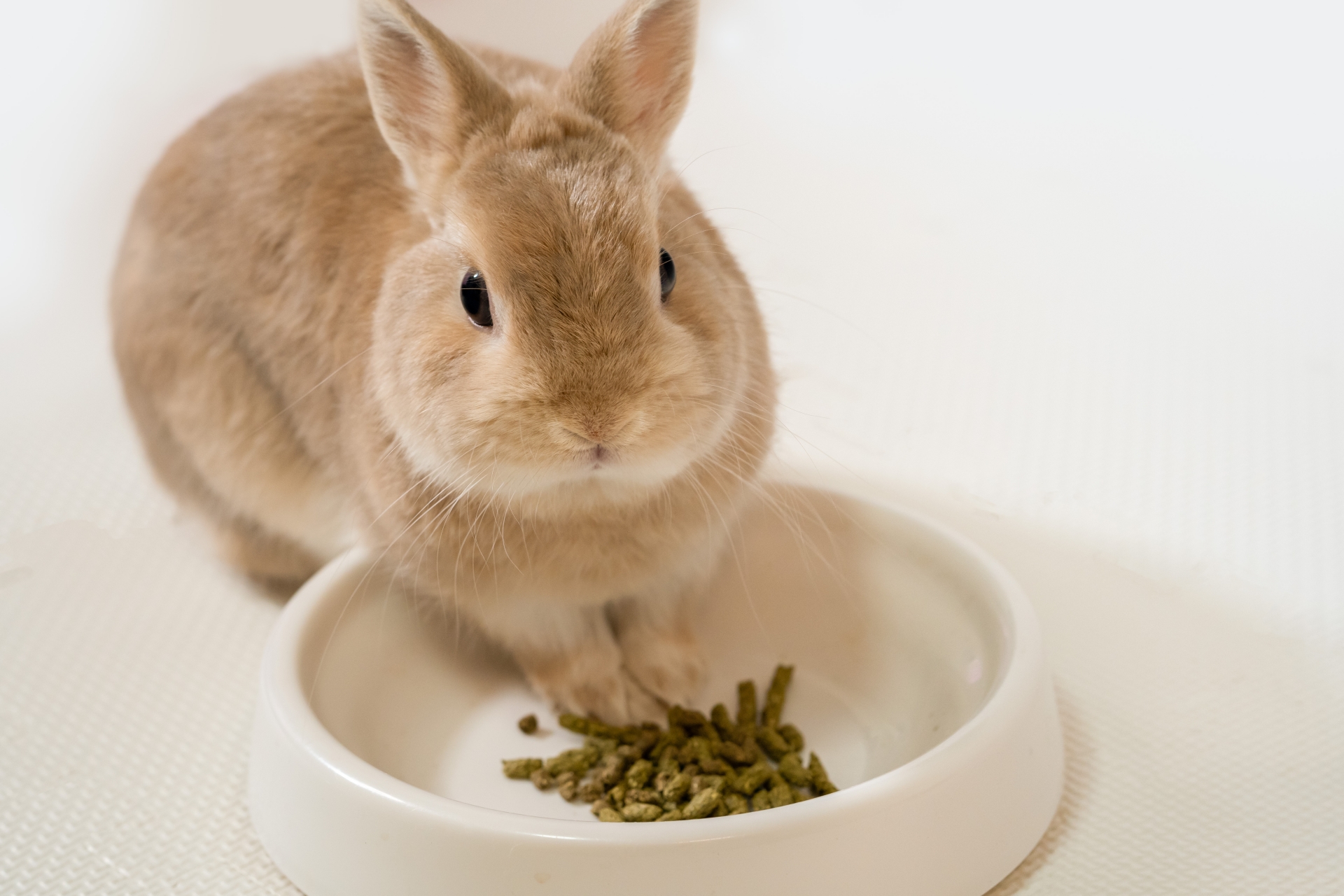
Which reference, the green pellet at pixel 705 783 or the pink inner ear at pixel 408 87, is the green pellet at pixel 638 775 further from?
the pink inner ear at pixel 408 87

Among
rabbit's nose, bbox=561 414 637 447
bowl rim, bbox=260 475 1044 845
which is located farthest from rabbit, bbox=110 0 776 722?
bowl rim, bbox=260 475 1044 845

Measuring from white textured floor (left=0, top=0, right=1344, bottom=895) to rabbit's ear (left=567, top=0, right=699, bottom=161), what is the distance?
0.35 meters

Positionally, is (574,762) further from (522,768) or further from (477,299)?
(477,299)

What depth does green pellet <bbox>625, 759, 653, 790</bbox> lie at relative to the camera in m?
1.50

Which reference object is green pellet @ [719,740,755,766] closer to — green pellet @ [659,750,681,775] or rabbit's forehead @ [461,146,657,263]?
green pellet @ [659,750,681,775]

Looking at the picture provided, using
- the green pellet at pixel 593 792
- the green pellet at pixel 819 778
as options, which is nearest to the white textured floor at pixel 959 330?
the green pellet at pixel 819 778

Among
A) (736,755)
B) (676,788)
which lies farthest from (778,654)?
(676,788)

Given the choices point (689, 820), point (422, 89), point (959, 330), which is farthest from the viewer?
point (959, 330)

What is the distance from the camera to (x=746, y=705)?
5.45 feet

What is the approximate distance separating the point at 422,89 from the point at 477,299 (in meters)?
0.28

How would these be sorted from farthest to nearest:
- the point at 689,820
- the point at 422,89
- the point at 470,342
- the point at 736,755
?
the point at 736,755
the point at 422,89
the point at 470,342
the point at 689,820

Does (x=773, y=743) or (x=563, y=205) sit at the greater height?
(x=563, y=205)

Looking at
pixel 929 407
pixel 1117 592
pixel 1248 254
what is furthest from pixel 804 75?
pixel 1117 592

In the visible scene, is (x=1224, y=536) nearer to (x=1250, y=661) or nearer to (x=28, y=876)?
(x=1250, y=661)
